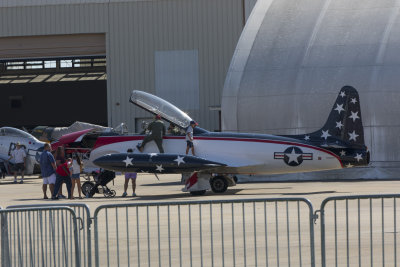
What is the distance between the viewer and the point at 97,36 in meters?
43.2

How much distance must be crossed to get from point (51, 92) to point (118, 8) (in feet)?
40.2

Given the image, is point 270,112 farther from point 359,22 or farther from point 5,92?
point 5,92

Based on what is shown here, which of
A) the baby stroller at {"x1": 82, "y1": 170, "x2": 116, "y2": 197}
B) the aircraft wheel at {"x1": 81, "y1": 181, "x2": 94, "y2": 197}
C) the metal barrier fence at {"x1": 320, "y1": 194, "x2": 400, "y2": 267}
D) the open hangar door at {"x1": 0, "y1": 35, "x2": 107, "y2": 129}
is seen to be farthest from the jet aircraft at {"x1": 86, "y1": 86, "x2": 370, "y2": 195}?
the open hangar door at {"x1": 0, "y1": 35, "x2": 107, "y2": 129}

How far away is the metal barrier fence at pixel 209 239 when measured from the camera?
811 centimetres

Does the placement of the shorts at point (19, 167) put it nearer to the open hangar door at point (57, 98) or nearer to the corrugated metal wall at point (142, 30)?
the corrugated metal wall at point (142, 30)

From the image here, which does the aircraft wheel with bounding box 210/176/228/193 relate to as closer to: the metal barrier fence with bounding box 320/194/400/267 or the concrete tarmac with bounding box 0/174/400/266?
the concrete tarmac with bounding box 0/174/400/266

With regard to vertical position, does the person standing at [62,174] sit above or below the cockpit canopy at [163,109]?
below

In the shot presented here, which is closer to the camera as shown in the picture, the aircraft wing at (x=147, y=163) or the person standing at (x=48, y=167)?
the aircraft wing at (x=147, y=163)

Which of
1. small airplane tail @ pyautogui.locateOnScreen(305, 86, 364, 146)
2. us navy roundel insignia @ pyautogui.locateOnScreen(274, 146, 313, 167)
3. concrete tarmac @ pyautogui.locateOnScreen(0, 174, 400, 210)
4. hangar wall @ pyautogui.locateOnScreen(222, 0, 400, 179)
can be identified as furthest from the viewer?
hangar wall @ pyautogui.locateOnScreen(222, 0, 400, 179)

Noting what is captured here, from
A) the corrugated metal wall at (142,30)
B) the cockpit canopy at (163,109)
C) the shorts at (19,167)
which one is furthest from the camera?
the corrugated metal wall at (142,30)

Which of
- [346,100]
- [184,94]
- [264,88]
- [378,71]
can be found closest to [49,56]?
[184,94]

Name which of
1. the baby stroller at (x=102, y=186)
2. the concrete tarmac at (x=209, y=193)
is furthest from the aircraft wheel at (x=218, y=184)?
the baby stroller at (x=102, y=186)

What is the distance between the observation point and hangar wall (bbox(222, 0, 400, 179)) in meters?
27.1

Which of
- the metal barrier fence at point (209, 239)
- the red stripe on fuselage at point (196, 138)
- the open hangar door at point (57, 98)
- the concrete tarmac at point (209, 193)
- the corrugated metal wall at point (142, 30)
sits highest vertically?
the corrugated metal wall at point (142, 30)
